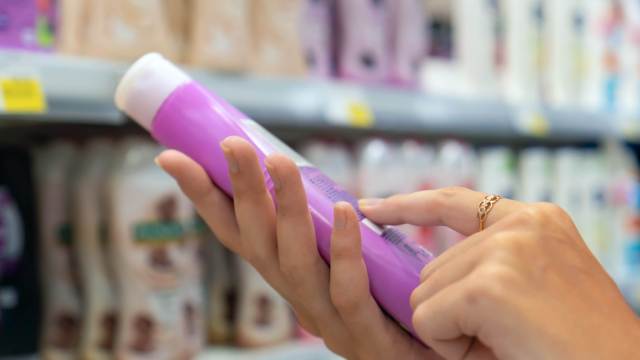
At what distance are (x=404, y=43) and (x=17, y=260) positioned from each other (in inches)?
30.1

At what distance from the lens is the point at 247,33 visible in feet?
3.58

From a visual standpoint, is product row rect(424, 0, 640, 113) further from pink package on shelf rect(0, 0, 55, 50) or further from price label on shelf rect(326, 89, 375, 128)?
pink package on shelf rect(0, 0, 55, 50)

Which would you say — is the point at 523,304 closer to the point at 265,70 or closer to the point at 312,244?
the point at 312,244

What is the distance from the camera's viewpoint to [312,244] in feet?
2.01

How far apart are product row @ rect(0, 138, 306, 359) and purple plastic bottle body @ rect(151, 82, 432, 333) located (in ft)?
1.14

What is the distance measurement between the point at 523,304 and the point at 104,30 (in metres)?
0.65

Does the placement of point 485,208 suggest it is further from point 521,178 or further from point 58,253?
point 521,178

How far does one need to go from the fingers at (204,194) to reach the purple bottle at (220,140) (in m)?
0.01

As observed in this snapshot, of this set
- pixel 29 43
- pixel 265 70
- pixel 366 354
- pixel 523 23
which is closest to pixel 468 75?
pixel 523 23

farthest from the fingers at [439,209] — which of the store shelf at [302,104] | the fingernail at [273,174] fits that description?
the store shelf at [302,104]

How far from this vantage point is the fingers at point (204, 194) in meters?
0.63

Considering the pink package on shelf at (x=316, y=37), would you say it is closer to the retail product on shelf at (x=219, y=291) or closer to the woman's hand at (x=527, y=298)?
the retail product on shelf at (x=219, y=291)

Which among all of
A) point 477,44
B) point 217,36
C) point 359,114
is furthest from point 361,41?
point 477,44

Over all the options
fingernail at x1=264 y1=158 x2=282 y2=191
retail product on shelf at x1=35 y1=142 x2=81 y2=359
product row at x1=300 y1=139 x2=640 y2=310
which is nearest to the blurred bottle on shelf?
product row at x1=300 y1=139 x2=640 y2=310
